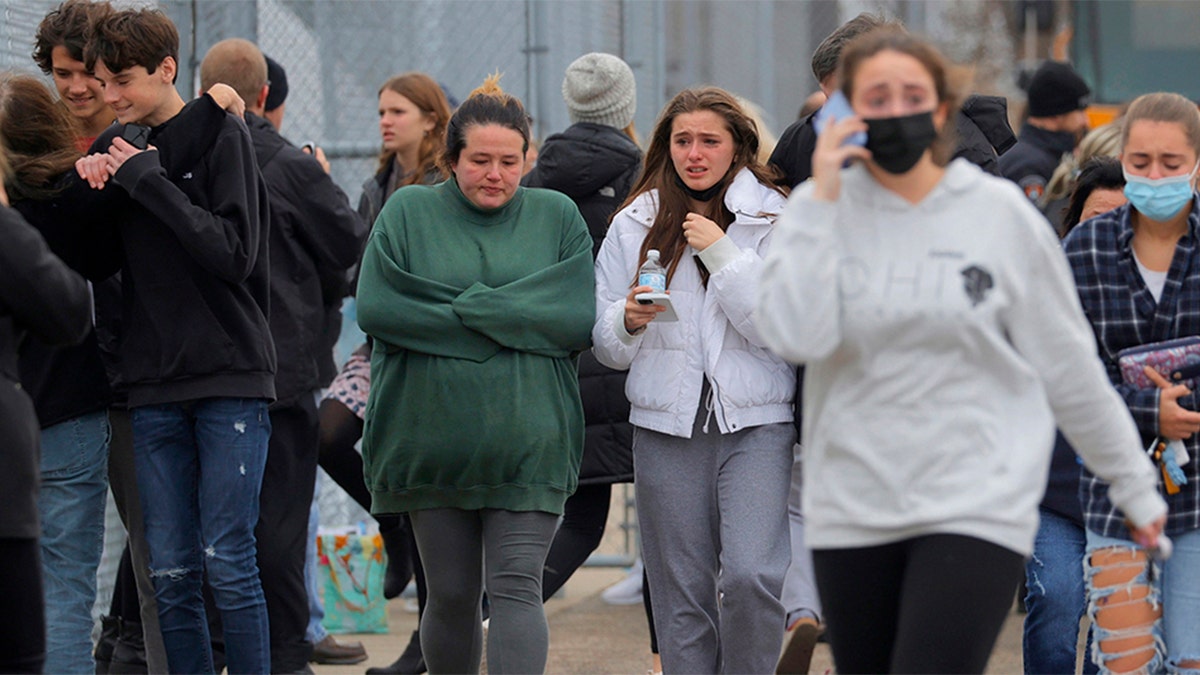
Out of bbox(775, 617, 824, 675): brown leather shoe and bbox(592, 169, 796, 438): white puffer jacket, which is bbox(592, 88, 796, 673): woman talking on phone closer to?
bbox(592, 169, 796, 438): white puffer jacket

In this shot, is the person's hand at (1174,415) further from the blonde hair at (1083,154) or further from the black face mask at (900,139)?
the blonde hair at (1083,154)

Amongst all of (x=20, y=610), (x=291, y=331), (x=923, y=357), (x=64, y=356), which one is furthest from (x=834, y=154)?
(x=291, y=331)

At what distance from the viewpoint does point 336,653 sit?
22.5 feet

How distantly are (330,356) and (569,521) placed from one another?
3.92ft

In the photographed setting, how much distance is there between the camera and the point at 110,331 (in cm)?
523

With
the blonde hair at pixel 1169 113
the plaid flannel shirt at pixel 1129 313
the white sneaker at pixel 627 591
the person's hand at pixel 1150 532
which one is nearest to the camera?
the person's hand at pixel 1150 532

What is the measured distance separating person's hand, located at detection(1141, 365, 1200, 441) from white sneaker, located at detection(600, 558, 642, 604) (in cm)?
405

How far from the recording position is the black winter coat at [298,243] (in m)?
6.09

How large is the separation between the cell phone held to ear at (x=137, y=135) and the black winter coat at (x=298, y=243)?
98 cm

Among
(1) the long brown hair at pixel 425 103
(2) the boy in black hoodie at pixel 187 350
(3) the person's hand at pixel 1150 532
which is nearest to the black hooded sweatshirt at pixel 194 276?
(2) the boy in black hoodie at pixel 187 350

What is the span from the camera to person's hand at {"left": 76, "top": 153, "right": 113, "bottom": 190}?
487 cm

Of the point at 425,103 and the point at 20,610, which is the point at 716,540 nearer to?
the point at 20,610

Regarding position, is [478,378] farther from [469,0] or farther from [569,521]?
[469,0]

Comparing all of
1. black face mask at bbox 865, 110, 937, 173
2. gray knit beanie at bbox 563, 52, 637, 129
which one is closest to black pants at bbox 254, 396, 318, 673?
gray knit beanie at bbox 563, 52, 637, 129
